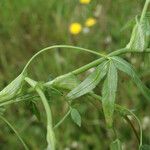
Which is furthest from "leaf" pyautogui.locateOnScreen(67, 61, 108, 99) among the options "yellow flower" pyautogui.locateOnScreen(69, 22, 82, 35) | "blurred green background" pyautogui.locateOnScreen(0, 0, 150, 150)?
"yellow flower" pyautogui.locateOnScreen(69, 22, 82, 35)

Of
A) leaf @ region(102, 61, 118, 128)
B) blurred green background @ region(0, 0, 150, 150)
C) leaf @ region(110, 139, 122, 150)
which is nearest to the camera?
leaf @ region(102, 61, 118, 128)

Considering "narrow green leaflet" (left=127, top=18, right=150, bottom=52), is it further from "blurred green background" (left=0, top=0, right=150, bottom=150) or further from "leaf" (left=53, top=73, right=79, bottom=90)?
"blurred green background" (left=0, top=0, right=150, bottom=150)

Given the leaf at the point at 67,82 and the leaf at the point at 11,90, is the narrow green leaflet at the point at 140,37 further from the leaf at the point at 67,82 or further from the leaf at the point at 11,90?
the leaf at the point at 11,90

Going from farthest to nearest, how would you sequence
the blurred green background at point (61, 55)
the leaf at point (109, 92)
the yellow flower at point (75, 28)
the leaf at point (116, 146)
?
the yellow flower at point (75, 28)
the blurred green background at point (61, 55)
the leaf at point (116, 146)
the leaf at point (109, 92)

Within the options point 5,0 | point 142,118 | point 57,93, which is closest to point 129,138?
point 142,118

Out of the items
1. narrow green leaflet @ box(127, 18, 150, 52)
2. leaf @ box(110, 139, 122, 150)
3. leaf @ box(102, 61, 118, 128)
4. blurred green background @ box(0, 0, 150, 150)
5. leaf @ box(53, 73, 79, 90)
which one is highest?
narrow green leaflet @ box(127, 18, 150, 52)

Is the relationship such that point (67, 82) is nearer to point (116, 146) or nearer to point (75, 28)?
point (116, 146)

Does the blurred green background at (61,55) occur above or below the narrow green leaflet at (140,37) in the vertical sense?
below

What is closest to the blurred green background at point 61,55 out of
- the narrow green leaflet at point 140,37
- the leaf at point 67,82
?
the narrow green leaflet at point 140,37
